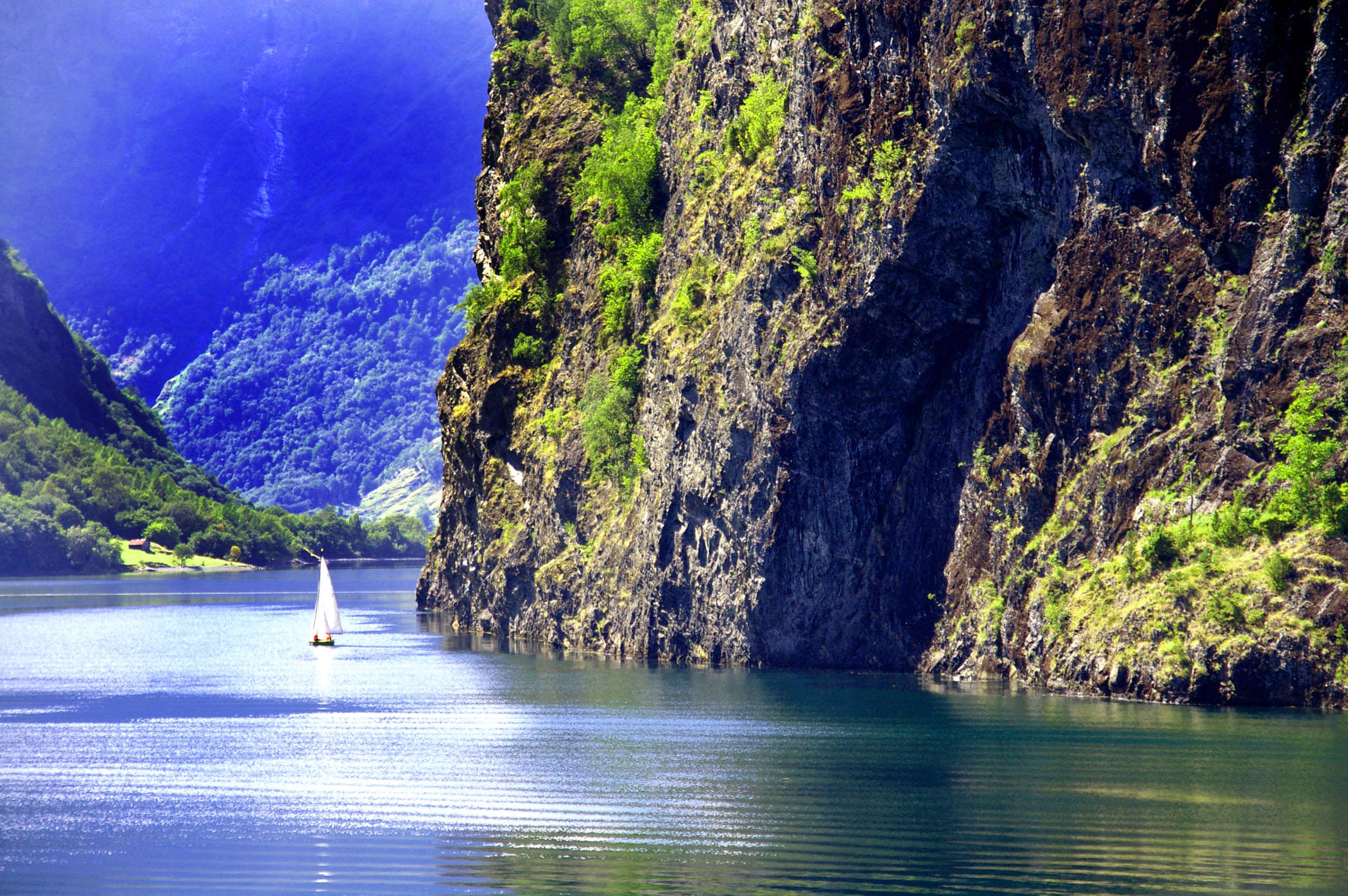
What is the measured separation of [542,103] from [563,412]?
2383 cm

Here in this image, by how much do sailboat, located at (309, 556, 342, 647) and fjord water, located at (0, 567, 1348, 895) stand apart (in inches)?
787

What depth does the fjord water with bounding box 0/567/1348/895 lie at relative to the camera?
88.0 ft

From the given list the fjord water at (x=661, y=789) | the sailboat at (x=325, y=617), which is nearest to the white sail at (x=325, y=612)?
the sailboat at (x=325, y=617)

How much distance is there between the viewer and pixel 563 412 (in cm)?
8581

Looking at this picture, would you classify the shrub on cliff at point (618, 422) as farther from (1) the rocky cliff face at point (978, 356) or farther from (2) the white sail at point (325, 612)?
(2) the white sail at point (325, 612)

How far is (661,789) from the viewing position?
35.6m

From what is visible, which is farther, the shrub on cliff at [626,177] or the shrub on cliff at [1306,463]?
the shrub on cliff at [626,177]

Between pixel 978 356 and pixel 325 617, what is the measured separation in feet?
145

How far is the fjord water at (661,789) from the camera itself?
88.0 ft

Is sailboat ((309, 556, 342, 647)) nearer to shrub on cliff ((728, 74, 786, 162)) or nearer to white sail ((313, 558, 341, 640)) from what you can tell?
white sail ((313, 558, 341, 640))

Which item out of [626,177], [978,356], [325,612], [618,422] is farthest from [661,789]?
[325,612]

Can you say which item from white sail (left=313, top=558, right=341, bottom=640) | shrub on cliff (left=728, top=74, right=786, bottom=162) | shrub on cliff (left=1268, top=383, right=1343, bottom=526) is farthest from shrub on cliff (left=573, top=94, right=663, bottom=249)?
shrub on cliff (left=1268, top=383, right=1343, bottom=526)

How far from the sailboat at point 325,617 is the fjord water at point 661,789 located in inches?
787

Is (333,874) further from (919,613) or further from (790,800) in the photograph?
(919,613)
